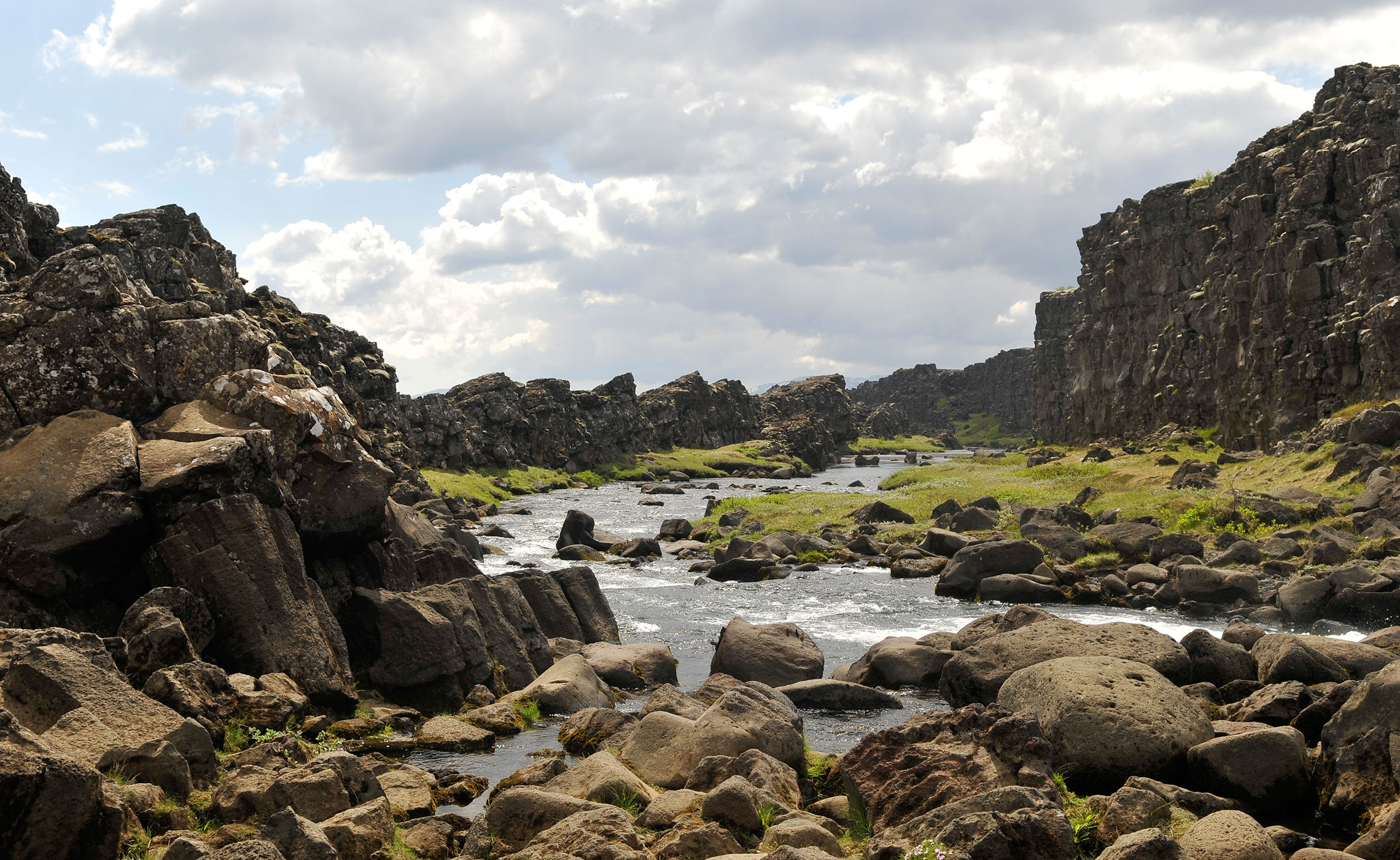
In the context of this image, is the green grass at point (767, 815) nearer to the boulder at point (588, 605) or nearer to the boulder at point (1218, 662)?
the boulder at point (1218, 662)

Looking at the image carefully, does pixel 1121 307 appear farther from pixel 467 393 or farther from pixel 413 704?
pixel 413 704

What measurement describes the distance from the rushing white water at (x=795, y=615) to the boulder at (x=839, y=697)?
1.10 feet

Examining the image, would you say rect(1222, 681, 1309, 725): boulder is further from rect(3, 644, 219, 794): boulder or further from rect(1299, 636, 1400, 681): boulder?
rect(3, 644, 219, 794): boulder

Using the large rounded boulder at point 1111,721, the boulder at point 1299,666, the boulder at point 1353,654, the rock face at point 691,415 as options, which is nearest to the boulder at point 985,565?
the boulder at point 1353,654

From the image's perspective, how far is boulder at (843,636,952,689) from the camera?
25484 mm

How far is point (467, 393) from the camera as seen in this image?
13888 centimetres

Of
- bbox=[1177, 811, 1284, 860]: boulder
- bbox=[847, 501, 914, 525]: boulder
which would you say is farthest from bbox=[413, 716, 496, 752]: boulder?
bbox=[847, 501, 914, 525]: boulder

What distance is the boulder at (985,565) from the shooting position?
4019 centimetres

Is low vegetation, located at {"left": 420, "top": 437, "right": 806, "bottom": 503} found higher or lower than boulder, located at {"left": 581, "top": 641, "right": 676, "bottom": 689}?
higher

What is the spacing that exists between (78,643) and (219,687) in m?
2.66

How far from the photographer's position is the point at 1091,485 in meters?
68.2

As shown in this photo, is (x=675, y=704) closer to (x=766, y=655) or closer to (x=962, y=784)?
(x=766, y=655)

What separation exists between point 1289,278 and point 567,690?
224 ft

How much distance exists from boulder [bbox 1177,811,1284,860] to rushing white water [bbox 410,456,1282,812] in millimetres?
8622
